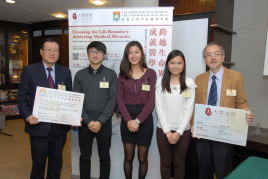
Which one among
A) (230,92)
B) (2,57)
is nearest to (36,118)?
(230,92)

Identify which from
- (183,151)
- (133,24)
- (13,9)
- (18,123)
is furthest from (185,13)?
(18,123)

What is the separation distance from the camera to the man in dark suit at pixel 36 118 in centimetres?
186

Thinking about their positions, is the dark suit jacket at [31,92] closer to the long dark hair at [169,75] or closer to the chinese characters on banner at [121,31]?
the chinese characters on banner at [121,31]

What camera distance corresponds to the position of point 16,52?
6188 mm

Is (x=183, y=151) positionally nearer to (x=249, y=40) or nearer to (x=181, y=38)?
(x=181, y=38)

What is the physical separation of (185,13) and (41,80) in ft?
7.89

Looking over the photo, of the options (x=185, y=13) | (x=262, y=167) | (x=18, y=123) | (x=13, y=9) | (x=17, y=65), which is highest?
(x=13, y=9)

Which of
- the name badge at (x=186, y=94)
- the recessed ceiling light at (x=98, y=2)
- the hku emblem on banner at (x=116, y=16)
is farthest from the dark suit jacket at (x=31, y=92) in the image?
the recessed ceiling light at (x=98, y=2)

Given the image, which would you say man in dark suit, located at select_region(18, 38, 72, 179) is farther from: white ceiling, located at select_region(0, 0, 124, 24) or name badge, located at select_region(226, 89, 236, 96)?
white ceiling, located at select_region(0, 0, 124, 24)

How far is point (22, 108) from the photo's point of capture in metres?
1.84

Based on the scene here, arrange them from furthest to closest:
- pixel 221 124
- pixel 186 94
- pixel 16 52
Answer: pixel 16 52 → pixel 186 94 → pixel 221 124

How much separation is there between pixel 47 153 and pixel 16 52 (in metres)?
5.54

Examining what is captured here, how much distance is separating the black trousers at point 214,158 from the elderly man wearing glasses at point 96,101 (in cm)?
104

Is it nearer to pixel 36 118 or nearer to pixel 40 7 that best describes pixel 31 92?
pixel 36 118
